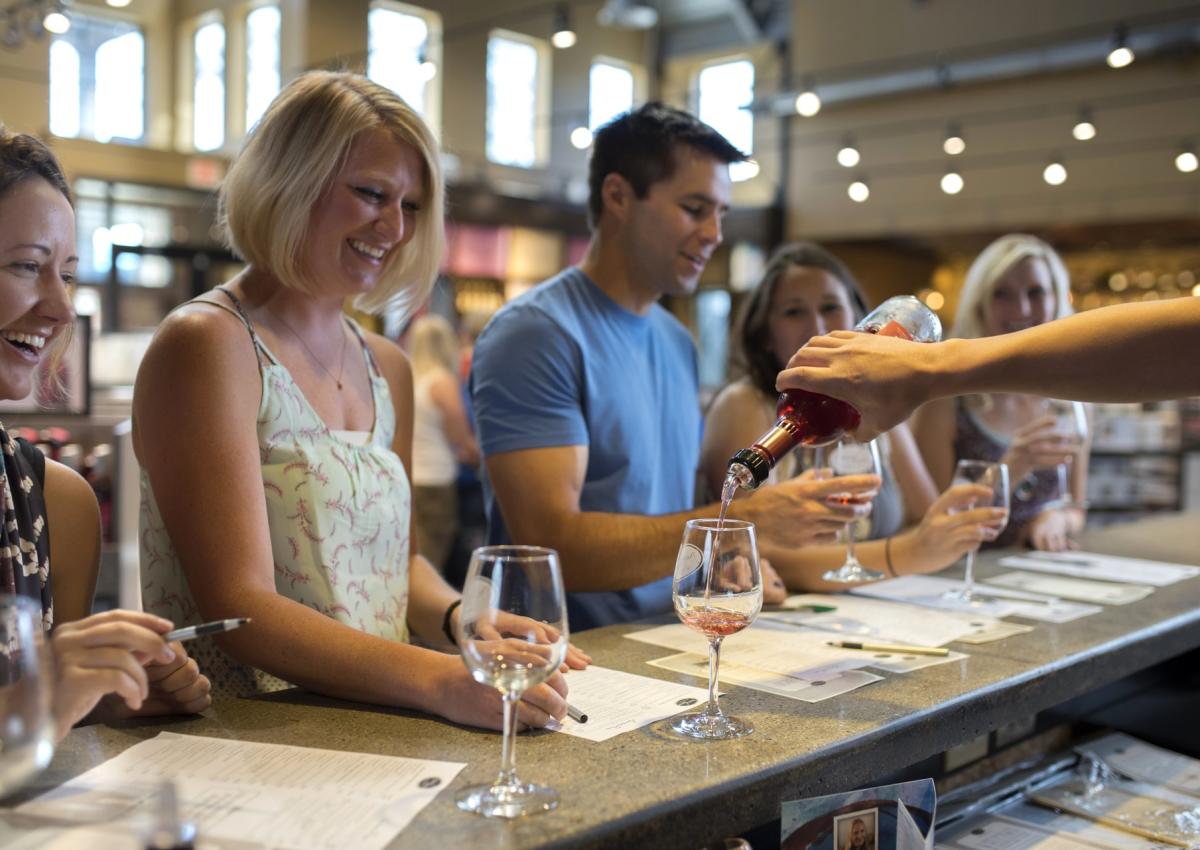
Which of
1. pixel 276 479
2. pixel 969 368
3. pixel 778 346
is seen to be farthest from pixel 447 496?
pixel 969 368

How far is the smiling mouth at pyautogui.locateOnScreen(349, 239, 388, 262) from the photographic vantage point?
1.81 meters

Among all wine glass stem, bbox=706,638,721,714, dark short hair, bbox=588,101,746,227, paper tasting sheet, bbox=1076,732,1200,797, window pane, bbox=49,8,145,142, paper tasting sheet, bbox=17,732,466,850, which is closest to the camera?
paper tasting sheet, bbox=17,732,466,850

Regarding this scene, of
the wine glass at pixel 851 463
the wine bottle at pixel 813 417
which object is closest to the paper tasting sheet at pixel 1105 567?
the wine glass at pixel 851 463

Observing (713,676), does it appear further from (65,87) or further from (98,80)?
(98,80)

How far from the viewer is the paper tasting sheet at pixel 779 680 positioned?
152cm

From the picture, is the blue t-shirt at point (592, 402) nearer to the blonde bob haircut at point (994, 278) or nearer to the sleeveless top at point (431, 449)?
the blonde bob haircut at point (994, 278)

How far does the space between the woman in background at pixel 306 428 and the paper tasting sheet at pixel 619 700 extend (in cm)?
5

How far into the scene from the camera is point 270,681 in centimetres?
172

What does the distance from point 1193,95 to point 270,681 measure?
37.8ft

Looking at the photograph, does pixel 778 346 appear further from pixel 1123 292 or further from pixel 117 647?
pixel 1123 292

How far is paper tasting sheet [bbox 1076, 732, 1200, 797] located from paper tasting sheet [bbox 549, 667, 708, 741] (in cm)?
97

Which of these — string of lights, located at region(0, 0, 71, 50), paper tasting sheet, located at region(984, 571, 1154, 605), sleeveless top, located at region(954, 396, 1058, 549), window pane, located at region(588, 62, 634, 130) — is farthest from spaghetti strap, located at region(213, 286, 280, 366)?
window pane, located at region(588, 62, 634, 130)

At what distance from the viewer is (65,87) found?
1102 centimetres

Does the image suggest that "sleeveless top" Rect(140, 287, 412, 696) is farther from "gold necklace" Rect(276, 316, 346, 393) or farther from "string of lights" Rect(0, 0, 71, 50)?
"string of lights" Rect(0, 0, 71, 50)
